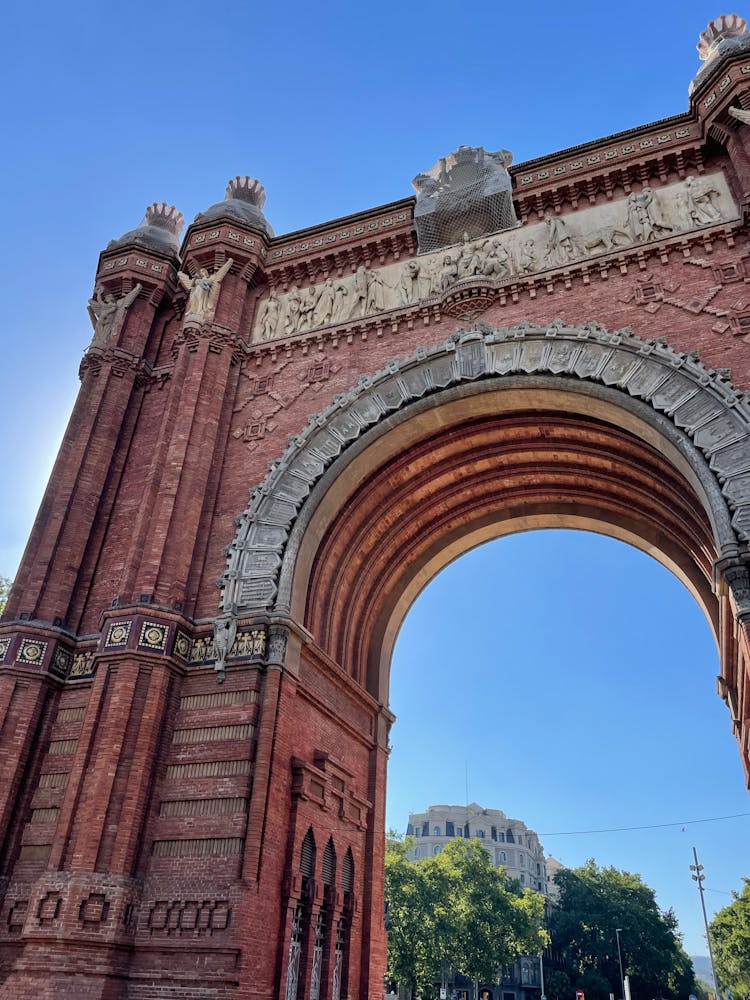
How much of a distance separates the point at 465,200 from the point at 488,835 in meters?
77.5

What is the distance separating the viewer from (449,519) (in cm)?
1627

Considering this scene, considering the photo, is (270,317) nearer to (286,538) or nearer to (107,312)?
(107,312)

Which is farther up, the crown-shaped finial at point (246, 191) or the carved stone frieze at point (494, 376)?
the crown-shaped finial at point (246, 191)

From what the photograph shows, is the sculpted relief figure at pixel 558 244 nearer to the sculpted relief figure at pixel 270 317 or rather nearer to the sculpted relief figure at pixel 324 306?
the sculpted relief figure at pixel 324 306

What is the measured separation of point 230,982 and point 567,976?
57.2 m

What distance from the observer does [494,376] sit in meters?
13.0

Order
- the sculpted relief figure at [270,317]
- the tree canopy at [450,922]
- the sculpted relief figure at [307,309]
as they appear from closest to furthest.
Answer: the sculpted relief figure at [307,309] → the sculpted relief figure at [270,317] → the tree canopy at [450,922]

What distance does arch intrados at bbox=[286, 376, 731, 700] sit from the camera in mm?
11250

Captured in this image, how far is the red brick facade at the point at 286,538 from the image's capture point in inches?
386

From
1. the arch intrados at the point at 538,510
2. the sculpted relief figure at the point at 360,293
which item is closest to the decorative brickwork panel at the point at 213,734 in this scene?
the arch intrados at the point at 538,510

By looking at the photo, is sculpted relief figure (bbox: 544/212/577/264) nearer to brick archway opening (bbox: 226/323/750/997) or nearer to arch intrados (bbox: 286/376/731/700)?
brick archway opening (bbox: 226/323/750/997)

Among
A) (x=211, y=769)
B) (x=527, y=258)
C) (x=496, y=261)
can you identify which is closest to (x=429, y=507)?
(x=496, y=261)

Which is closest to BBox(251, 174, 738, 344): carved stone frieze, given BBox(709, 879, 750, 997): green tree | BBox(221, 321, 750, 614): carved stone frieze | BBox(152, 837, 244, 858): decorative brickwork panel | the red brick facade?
the red brick facade

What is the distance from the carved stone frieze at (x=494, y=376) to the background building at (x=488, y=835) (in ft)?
248
